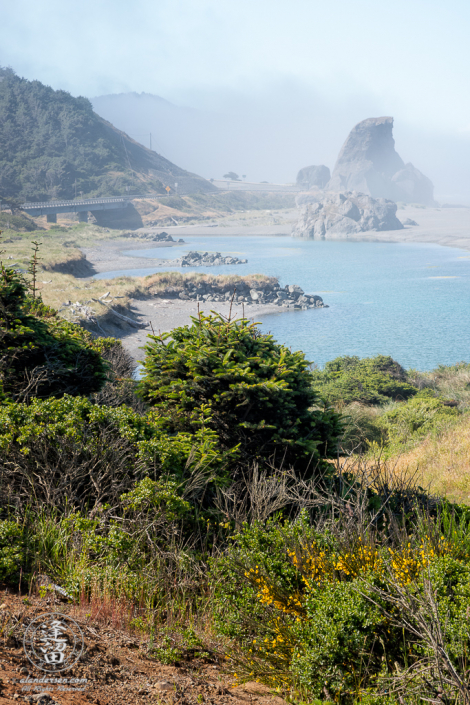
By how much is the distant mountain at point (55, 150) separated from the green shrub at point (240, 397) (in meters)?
116

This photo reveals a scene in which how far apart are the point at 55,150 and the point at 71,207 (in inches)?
1782

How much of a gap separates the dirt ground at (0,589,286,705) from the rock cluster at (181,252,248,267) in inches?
2478

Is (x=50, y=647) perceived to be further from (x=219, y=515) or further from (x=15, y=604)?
(x=219, y=515)

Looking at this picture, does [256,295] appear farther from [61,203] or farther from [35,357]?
[61,203]

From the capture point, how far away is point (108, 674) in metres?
2.62

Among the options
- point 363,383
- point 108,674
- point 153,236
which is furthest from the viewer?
point 153,236

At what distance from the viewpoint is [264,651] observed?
2.93 m

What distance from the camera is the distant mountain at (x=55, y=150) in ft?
381

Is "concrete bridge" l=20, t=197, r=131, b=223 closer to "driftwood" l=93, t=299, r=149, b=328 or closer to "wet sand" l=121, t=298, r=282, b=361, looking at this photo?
"wet sand" l=121, t=298, r=282, b=361

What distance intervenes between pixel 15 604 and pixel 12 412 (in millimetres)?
1865

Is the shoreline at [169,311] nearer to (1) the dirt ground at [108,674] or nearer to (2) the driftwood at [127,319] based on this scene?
(2) the driftwood at [127,319]

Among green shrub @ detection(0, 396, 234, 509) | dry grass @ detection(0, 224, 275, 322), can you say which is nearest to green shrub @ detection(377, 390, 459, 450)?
green shrub @ detection(0, 396, 234, 509)

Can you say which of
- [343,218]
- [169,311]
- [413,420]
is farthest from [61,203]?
[413,420]

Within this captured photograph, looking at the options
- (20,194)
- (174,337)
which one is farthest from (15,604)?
(20,194)
